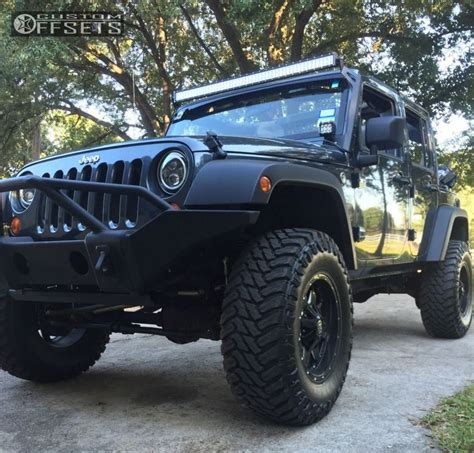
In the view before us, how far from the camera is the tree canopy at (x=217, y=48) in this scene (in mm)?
9672

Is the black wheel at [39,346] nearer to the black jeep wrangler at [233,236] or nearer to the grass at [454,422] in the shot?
the black jeep wrangler at [233,236]

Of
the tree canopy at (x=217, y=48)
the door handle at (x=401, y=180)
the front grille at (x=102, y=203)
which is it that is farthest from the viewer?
the tree canopy at (x=217, y=48)

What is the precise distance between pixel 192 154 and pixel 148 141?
305 mm

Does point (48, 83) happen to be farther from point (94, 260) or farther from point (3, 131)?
point (94, 260)

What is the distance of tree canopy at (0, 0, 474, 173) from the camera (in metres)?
9.67

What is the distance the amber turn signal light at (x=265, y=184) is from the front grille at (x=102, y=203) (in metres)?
0.62

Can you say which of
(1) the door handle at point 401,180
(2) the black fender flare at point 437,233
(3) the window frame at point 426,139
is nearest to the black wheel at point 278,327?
(1) the door handle at point 401,180

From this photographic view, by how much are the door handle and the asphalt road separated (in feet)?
4.67

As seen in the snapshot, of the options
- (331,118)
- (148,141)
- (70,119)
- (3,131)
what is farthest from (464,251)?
(70,119)

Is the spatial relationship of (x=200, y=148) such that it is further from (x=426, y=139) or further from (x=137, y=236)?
(x=426, y=139)

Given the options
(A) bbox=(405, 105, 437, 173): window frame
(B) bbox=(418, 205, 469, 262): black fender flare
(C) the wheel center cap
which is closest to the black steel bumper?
(C) the wheel center cap

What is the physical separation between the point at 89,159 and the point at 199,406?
1564 millimetres

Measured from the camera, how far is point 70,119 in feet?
63.3

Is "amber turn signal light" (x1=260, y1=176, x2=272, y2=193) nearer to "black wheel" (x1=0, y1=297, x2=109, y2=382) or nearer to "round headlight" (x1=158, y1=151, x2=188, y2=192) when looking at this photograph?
"round headlight" (x1=158, y1=151, x2=188, y2=192)
